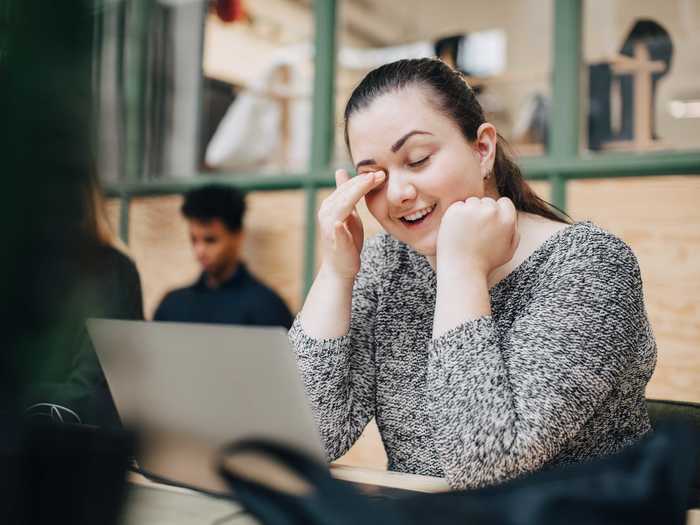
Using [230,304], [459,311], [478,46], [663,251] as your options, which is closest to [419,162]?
[459,311]

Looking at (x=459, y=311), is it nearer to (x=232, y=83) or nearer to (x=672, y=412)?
(x=672, y=412)

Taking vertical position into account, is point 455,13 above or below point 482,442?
above

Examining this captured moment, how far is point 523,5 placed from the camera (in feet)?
13.8

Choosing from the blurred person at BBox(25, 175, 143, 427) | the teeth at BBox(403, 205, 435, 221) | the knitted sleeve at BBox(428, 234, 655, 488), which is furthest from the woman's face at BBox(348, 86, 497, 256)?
the blurred person at BBox(25, 175, 143, 427)

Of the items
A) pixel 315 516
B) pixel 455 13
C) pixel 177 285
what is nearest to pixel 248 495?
pixel 315 516

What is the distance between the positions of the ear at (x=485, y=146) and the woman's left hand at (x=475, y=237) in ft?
0.73

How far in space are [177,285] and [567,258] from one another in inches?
100

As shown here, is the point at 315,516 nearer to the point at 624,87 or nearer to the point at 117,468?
the point at 117,468

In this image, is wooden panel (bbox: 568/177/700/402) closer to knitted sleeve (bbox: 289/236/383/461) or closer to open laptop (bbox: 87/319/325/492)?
knitted sleeve (bbox: 289/236/383/461)

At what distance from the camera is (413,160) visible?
1.18 meters

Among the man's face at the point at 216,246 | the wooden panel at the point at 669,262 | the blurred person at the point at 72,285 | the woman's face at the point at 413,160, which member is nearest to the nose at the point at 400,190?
the woman's face at the point at 413,160

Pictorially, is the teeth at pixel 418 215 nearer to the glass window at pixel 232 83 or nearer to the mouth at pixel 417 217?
the mouth at pixel 417 217

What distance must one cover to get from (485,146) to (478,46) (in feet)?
12.1

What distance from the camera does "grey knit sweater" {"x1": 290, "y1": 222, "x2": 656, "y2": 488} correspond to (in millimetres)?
889
